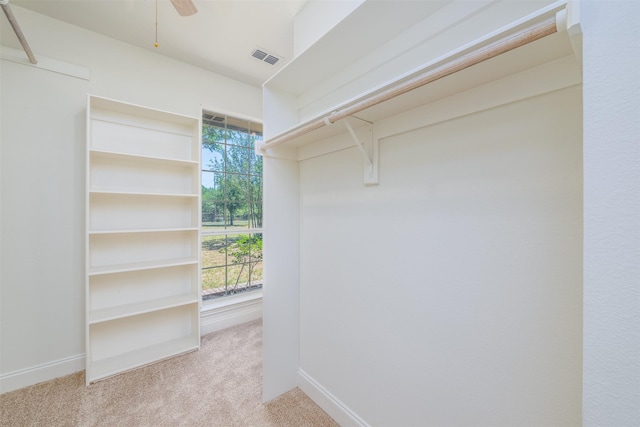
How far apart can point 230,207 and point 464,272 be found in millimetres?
2492

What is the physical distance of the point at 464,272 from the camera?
Answer: 1.00 m

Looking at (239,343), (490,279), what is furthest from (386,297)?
(239,343)

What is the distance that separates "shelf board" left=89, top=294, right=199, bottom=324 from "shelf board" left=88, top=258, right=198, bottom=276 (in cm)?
33

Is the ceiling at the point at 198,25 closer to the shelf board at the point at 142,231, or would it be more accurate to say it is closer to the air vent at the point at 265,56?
the air vent at the point at 265,56

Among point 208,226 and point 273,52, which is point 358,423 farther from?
point 273,52

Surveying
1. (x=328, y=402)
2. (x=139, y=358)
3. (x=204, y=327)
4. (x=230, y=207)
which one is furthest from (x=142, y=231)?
(x=328, y=402)

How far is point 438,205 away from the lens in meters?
1.08

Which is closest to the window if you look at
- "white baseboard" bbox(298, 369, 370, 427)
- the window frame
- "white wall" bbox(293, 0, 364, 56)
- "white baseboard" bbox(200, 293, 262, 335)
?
the window frame

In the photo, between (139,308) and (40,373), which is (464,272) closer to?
(139,308)

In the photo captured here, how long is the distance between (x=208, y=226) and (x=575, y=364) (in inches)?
111

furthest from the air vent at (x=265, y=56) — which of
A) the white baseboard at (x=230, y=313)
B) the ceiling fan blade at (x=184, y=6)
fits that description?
the white baseboard at (x=230, y=313)

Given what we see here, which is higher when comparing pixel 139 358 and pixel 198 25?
pixel 198 25

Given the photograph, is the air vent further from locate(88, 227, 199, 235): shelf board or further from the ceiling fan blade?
locate(88, 227, 199, 235): shelf board

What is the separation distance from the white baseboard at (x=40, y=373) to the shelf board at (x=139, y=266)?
0.74m
